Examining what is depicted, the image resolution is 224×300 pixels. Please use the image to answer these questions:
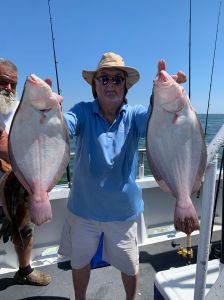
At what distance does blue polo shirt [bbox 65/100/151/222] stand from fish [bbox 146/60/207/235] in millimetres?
609

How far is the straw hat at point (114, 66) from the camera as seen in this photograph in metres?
2.36

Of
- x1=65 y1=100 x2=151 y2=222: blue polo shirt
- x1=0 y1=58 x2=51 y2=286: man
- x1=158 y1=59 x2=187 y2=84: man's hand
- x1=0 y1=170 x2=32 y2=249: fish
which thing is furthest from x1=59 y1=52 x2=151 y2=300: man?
x1=0 y1=58 x2=51 y2=286: man

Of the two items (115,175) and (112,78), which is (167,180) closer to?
(115,175)

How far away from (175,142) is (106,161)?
749 millimetres

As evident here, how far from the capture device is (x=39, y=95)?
1771 millimetres

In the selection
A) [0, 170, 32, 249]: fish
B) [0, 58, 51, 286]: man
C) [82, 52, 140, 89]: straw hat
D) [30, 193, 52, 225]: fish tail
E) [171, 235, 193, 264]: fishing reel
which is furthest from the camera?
[171, 235, 193, 264]: fishing reel

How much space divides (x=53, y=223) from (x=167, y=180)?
2.78m

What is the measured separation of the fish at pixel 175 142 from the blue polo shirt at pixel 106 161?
2.00ft

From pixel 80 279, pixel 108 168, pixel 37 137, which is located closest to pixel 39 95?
pixel 37 137

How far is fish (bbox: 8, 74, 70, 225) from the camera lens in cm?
177

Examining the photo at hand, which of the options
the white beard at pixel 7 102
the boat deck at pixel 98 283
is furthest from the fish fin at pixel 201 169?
the boat deck at pixel 98 283

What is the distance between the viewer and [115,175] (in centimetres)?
247

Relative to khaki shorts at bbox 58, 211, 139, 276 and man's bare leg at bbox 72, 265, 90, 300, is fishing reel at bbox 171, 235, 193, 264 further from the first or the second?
man's bare leg at bbox 72, 265, 90, 300

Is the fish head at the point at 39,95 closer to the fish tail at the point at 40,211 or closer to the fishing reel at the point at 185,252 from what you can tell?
the fish tail at the point at 40,211
